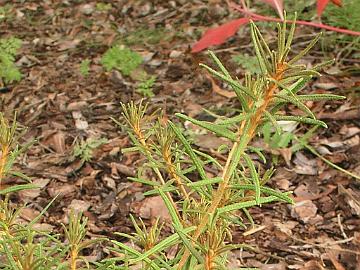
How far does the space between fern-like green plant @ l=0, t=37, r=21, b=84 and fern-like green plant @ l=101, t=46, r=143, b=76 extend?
544mm

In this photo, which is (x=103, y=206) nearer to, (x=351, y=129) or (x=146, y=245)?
(x=351, y=129)

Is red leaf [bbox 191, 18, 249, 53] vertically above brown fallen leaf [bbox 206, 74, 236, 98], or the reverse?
red leaf [bbox 191, 18, 249, 53]

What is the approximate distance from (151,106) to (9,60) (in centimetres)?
110

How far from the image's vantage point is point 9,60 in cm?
399

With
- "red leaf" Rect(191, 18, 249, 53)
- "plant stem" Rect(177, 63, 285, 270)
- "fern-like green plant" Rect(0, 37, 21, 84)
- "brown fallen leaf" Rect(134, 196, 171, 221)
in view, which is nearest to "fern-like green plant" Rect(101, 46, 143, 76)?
"fern-like green plant" Rect(0, 37, 21, 84)

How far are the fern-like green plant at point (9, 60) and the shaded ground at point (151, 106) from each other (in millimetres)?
78

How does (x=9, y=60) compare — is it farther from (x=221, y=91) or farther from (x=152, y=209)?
(x=152, y=209)

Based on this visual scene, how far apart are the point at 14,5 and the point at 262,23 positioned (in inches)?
83.5

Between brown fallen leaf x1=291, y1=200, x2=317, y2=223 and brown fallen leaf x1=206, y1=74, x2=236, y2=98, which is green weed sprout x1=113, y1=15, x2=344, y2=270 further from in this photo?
brown fallen leaf x1=206, y1=74, x2=236, y2=98

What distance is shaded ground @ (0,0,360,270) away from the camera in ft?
8.25

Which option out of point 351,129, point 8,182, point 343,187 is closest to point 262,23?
point 351,129

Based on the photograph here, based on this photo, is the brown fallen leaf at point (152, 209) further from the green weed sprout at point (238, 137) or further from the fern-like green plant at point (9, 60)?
the fern-like green plant at point (9, 60)

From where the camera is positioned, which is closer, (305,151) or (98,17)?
(305,151)

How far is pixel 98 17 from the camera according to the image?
4.81 metres
